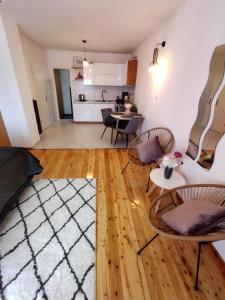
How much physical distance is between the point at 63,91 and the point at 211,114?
6.27 metres

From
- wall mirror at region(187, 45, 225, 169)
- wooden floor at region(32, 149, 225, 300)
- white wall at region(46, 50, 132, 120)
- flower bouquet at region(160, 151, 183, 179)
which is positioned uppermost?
white wall at region(46, 50, 132, 120)

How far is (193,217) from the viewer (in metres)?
1.08

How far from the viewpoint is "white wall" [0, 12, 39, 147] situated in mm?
2707

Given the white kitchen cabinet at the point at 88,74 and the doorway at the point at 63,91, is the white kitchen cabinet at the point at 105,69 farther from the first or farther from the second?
the doorway at the point at 63,91

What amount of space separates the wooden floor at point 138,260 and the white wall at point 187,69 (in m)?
0.30

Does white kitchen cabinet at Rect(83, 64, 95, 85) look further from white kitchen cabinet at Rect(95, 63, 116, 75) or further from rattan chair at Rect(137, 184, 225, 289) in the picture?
rattan chair at Rect(137, 184, 225, 289)

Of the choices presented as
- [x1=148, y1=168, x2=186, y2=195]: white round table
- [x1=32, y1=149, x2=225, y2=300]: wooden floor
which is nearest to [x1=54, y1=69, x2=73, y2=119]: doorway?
[x1=32, y1=149, x2=225, y2=300]: wooden floor

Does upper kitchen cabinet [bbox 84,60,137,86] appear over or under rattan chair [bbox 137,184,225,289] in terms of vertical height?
over

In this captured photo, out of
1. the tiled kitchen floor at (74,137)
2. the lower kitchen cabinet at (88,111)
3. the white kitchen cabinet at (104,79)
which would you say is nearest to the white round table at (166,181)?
the tiled kitchen floor at (74,137)

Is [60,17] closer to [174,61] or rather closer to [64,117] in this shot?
A: [174,61]

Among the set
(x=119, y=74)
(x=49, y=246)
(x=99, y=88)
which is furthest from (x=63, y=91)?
(x=49, y=246)

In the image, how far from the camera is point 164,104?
2.59 metres

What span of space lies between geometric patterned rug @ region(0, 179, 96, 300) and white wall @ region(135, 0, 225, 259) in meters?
1.28

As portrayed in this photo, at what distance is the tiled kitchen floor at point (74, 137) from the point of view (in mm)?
3736
